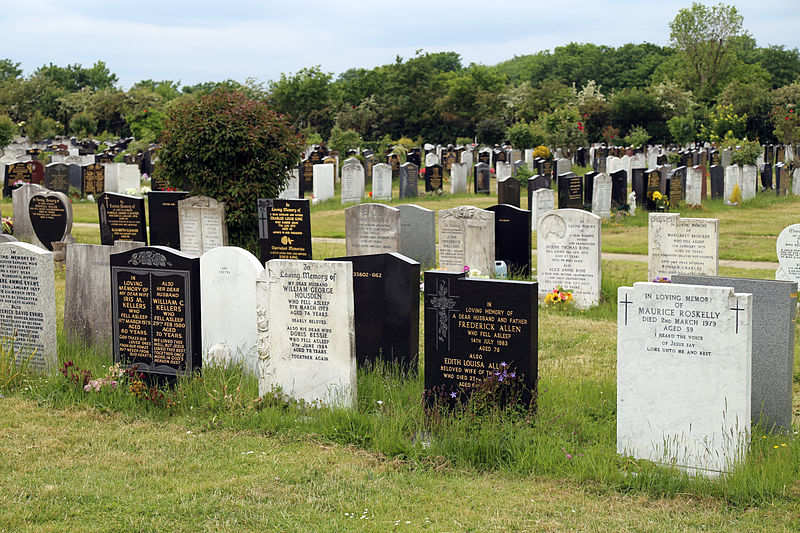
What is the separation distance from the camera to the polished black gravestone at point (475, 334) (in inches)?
261

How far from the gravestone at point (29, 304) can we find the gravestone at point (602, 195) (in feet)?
47.9

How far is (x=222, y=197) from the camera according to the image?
47.5ft

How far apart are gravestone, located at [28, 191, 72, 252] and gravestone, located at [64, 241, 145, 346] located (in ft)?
21.3

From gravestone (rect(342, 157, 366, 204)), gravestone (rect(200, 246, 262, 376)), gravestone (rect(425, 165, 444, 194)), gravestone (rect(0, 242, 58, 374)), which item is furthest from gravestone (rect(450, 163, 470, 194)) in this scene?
gravestone (rect(0, 242, 58, 374))

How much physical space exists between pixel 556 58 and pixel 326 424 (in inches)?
3417

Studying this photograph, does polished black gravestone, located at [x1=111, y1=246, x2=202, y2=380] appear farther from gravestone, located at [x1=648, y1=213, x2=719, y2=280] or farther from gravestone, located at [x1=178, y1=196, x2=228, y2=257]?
gravestone, located at [x1=648, y1=213, x2=719, y2=280]

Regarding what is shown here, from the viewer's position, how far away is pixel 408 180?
2652cm

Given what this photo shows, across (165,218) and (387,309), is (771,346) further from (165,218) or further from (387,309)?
(165,218)

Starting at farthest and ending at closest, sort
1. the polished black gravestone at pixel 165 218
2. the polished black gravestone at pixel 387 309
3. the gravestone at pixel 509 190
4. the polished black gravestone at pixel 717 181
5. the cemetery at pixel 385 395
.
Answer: the polished black gravestone at pixel 717 181 → the gravestone at pixel 509 190 → the polished black gravestone at pixel 165 218 → the polished black gravestone at pixel 387 309 → the cemetery at pixel 385 395

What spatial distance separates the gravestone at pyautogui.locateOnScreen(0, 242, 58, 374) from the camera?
27.4 feet

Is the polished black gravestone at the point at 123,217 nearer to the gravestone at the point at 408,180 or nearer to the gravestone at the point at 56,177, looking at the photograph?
the gravestone at the point at 56,177

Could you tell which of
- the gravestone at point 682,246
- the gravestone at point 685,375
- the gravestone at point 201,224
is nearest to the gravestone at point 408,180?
the gravestone at point 201,224

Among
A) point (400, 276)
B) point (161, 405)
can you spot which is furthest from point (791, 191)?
point (161, 405)

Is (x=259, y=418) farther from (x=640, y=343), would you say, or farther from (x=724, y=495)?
(x=724, y=495)
